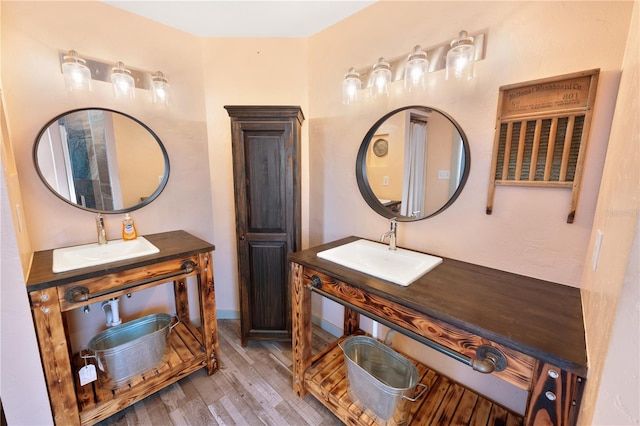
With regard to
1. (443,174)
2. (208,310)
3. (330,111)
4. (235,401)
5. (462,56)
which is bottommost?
(235,401)

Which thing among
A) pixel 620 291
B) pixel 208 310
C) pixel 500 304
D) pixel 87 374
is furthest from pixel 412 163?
pixel 87 374

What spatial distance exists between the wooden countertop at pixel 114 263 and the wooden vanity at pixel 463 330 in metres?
0.70

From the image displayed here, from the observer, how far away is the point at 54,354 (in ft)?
3.83

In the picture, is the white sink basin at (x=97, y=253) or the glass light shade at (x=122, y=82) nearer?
the white sink basin at (x=97, y=253)

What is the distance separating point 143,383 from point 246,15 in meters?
2.41

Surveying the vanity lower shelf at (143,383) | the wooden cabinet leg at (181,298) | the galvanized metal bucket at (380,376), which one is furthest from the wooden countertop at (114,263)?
the galvanized metal bucket at (380,376)

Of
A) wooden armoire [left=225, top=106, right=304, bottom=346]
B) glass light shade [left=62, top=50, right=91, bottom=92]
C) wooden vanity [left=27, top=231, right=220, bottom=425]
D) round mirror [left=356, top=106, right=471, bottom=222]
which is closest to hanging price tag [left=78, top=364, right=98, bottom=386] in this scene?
wooden vanity [left=27, top=231, right=220, bottom=425]

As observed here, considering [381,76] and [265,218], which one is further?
[265,218]

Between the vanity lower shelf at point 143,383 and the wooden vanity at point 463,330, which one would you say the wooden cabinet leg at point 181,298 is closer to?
the vanity lower shelf at point 143,383

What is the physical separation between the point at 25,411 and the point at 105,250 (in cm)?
82

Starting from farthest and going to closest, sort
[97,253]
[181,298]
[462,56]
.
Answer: [181,298]
[97,253]
[462,56]

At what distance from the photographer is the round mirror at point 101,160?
60.9 inches

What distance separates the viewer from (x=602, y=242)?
79cm

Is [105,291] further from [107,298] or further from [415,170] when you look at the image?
[415,170]
